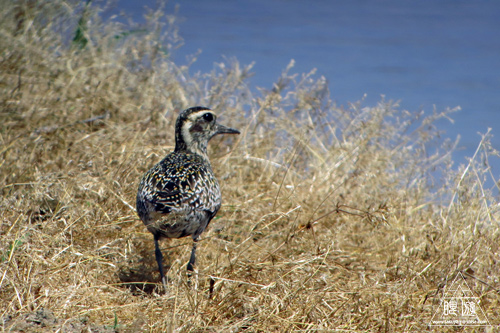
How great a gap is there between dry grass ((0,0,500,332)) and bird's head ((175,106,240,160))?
2.18 ft

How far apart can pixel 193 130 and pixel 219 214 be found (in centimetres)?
113

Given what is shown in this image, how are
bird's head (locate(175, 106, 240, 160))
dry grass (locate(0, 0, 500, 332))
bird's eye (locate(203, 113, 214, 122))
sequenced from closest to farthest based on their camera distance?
dry grass (locate(0, 0, 500, 332)) < bird's head (locate(175, 106, 240, 160)) < bird's eye (locate(203, 113, 214, 122))

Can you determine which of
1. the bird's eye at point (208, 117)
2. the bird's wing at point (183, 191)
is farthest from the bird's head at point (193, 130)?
the bird's wing at point (183, 191)

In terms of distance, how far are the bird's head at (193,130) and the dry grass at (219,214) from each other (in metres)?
0.66

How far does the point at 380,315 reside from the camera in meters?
4.86

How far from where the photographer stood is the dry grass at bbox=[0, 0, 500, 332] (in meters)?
4.76

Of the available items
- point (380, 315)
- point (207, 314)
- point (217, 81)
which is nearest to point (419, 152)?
point (217, 81)

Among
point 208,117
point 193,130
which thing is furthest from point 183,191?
point 208,117

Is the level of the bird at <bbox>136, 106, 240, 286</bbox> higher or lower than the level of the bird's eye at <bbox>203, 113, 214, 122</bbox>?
lower

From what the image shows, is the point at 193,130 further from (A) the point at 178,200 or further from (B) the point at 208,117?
(A) the point at 178,200

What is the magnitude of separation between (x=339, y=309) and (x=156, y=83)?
6.61 metres

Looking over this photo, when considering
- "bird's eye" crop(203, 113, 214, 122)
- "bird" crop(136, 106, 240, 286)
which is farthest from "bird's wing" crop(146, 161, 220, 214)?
"bird's eye" crop(203, 113, 214, 122)

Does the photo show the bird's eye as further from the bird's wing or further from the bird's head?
the bird's wing

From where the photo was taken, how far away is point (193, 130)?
7219 mm
